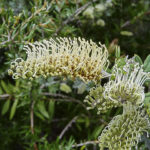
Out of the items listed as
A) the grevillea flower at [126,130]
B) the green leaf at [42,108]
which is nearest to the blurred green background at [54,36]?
the green leaf at [42,108]

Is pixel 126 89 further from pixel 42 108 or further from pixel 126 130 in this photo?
pixel 42 108

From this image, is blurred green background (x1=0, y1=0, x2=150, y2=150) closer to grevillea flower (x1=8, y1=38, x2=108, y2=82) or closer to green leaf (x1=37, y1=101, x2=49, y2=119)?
green leaf (x1=37, y1=101, x2=49, y2=119)

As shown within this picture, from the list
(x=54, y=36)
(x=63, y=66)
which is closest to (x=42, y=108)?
(x=54, y=36)

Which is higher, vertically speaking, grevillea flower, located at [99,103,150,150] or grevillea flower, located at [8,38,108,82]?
grevillea flower, located at [8,38,108,82]

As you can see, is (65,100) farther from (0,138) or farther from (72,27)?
(0,138)

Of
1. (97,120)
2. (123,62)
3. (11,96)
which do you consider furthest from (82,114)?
(123,62)

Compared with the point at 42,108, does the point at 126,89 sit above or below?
above

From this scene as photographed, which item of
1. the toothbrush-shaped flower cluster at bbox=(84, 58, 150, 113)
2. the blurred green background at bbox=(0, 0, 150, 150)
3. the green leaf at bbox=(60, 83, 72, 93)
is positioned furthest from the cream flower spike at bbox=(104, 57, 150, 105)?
the green leaf at bbox=(60, 83, 72, 93)

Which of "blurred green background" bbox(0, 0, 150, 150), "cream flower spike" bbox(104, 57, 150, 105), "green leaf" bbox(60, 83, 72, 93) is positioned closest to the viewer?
"cream flower spike" bbox(104, 57, 150, 105)
